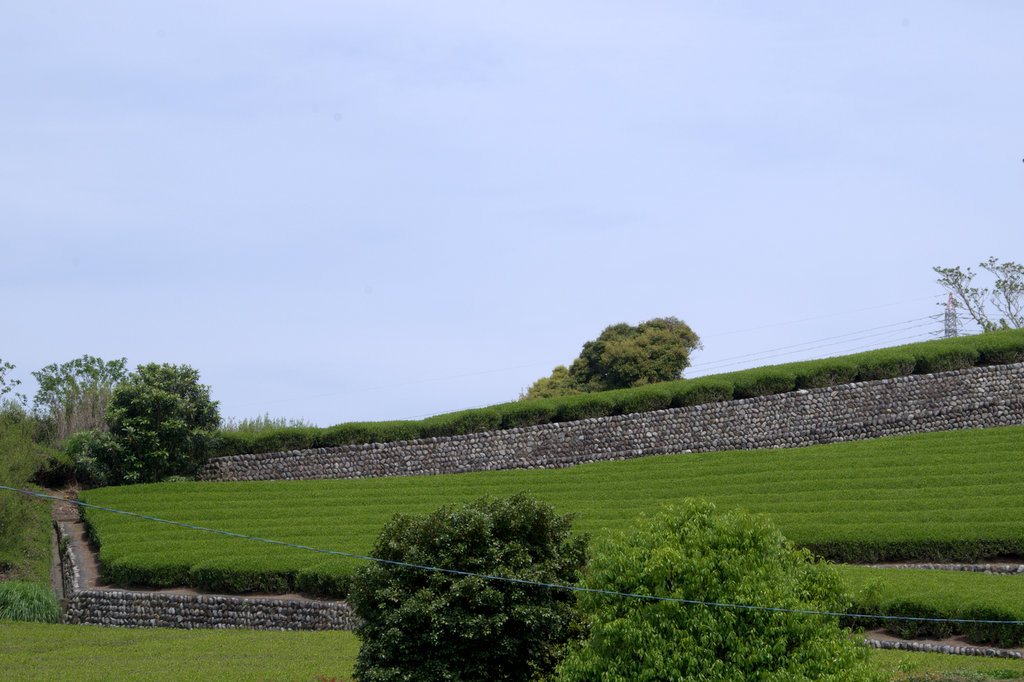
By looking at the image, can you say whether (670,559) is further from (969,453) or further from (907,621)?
(969,453)

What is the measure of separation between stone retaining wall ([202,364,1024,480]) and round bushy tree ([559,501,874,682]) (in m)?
24.8

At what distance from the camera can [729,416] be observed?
36.6 m

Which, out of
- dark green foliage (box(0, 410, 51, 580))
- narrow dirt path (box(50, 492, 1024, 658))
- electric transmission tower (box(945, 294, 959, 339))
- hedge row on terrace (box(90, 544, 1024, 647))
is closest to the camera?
narrow dirt path (box(50, 492, 1024, 658))

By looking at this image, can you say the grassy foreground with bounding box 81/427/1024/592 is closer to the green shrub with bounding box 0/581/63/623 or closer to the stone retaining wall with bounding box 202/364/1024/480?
the green shrub with bounding box 0/581/63/623

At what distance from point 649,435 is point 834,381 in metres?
A: 7.91

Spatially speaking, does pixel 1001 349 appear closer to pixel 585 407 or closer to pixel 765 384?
pixel 765 384

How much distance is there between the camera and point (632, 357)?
2181 inches

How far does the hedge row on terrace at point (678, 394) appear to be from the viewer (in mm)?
37219

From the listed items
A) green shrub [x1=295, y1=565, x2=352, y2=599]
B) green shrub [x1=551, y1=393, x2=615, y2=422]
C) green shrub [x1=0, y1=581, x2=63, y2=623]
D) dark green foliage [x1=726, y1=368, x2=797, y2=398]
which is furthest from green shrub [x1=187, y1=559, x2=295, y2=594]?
dark green foliage [x1=726, y1=368, x2=797, y2=398]

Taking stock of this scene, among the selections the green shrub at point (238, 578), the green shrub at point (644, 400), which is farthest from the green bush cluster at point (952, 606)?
the green shrub at point (644, 400)

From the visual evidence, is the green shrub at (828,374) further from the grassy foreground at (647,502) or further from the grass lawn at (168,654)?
the grass lawn at (168,654)

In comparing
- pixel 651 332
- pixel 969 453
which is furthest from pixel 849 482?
pixel 651 332

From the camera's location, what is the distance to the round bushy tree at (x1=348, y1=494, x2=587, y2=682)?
41.7 ft

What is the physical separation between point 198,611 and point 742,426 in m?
22.1
